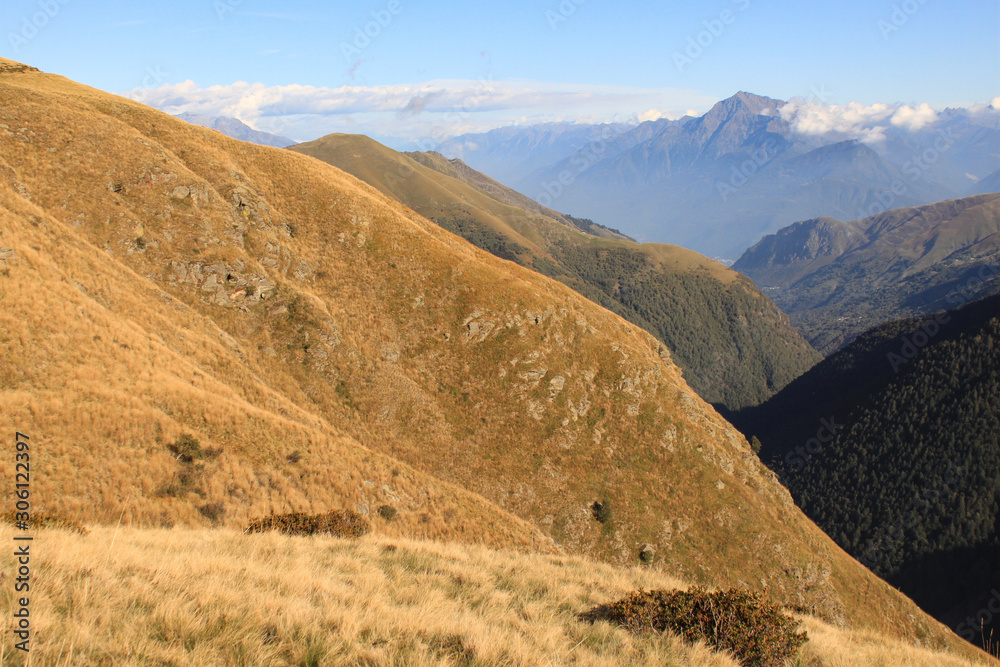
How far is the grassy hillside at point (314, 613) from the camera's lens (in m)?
6.75

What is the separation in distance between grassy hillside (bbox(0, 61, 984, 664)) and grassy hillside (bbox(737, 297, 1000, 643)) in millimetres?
80393

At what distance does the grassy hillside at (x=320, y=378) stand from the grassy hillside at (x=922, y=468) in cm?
8039

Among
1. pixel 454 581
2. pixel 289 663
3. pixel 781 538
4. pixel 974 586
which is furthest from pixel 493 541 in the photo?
pixel 974 586

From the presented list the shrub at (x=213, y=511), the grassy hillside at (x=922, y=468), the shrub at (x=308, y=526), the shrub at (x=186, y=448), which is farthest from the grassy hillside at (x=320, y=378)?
the grassy hillside at (x=922, y=468)

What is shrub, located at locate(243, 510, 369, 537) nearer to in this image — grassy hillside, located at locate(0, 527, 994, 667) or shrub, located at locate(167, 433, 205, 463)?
grassy hillside, located at locate(0, 527, 994, 667)

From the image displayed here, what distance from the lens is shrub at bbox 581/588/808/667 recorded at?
9.73m

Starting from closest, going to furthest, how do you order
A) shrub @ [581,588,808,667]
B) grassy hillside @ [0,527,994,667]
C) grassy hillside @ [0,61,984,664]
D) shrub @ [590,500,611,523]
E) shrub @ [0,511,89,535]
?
grassy hillside @ [0,527,994,667] → shrub @ [581,588,808,667] → shrub @ [0,511,89,535] → grassy hillside @ [0,61,984,664] → shrub @ [590,500,611,523]

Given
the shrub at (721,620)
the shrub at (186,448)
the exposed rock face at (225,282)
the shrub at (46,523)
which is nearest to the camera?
the shrub at (721,620)

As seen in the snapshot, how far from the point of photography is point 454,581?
495 inches

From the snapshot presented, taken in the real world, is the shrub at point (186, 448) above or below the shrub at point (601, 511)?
above

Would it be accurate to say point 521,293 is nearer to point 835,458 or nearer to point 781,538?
point 781,538

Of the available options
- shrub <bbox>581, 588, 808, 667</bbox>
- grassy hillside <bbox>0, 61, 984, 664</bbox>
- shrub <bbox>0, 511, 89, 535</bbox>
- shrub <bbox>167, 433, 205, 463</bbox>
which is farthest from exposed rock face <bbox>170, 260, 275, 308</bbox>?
shrub <bbox>581, 588, 808, 667</bbox>

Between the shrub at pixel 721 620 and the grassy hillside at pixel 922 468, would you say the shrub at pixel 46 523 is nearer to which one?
the shrub at pixel 721 620

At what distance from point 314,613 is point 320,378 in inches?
1534
